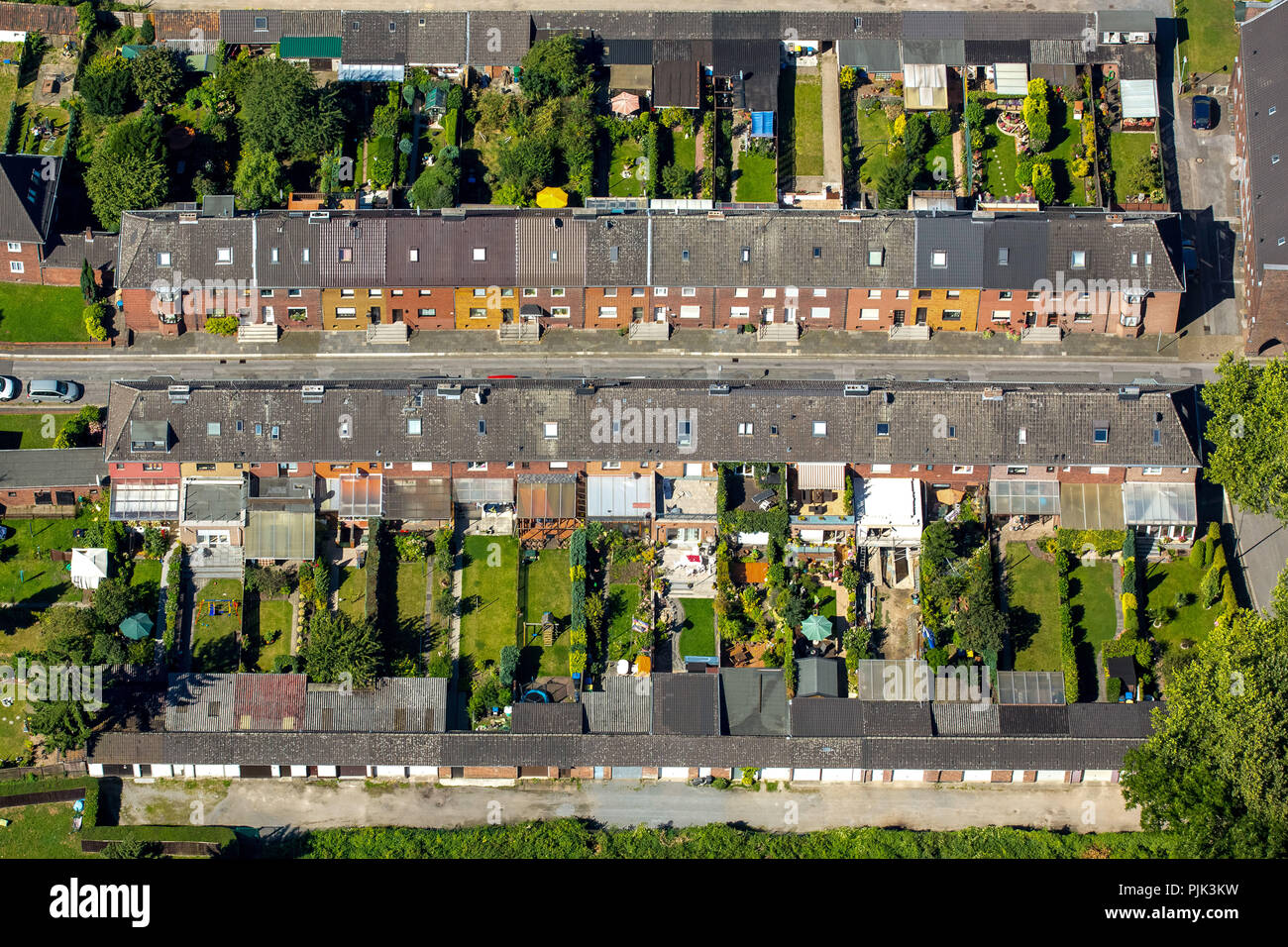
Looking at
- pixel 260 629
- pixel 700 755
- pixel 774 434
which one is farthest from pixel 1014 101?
pixel 260 629

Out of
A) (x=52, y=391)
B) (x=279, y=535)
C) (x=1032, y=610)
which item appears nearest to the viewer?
(x=1032, y=610)

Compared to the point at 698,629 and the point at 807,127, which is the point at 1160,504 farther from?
the point at 807,127

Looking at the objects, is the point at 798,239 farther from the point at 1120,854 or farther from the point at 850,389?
the point at 1120,854

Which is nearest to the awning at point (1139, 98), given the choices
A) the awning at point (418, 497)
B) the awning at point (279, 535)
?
the awning at point (418, 497)

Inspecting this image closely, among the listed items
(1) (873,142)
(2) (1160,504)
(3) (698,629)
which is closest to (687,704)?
(3) (698,629)

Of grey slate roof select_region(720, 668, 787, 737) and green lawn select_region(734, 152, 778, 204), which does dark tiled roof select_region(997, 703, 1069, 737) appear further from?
green lawn select_region(734, 152, 778, 204)
